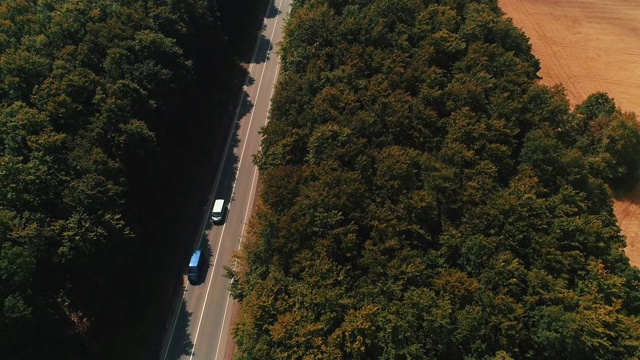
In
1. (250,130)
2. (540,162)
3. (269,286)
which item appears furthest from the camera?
(250,130)

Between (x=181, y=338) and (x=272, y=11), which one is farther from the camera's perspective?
(x=272, y=11)

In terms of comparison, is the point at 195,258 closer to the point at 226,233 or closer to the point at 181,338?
the point at 226,233

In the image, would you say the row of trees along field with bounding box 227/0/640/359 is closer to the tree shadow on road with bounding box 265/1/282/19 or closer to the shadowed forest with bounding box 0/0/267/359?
the shadowed forest with bounding box 0/0/267/359

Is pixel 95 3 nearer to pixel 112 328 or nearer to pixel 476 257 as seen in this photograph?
pixel 112 328

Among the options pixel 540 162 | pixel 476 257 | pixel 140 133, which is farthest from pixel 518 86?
pixel 140 133

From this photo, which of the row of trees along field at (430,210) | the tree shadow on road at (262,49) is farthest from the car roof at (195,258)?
the tree shadow on road at (262,49)

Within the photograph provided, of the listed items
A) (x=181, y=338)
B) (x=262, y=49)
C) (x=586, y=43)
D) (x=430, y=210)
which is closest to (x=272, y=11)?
(x=262, y=49)

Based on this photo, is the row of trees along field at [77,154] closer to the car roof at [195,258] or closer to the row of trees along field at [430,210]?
the car roof at [195,258]
